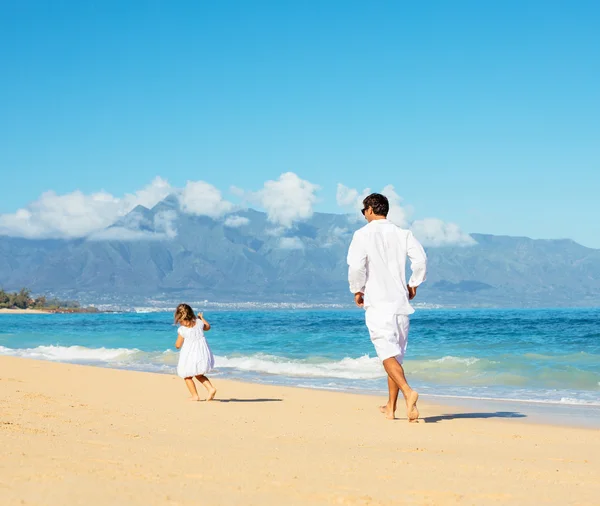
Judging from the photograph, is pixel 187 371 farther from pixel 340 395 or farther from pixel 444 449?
pixel 444 449

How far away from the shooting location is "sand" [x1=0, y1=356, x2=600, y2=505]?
3885mm

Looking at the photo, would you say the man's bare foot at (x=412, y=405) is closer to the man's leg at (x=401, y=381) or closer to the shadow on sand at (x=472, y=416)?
the man's leg at (x=401, y=381)

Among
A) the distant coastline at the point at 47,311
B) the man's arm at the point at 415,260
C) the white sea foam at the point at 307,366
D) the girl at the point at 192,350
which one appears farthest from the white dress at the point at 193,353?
the distant coastline at the point at 47,311

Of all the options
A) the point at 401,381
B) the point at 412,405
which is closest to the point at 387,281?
the point at 401,381

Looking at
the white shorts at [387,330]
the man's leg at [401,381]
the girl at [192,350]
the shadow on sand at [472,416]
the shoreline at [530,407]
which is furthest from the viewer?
the girl at [192,350]

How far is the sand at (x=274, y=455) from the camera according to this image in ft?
12.7

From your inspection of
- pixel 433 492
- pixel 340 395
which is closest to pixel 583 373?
pixel 340 395

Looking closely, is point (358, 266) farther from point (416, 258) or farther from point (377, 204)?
point (377, 204)

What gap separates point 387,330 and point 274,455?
237cm

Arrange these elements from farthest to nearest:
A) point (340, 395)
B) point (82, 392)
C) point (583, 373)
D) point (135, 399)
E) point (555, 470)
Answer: point (583, 373)
point (340, 395)
point (82, 392)
point (135, 399)
point (555, 470)

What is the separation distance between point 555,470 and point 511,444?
1.51m

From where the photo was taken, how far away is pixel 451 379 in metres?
15.6

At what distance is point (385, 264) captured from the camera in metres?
7.27

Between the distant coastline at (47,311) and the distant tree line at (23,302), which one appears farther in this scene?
the distant tree line at (23,302)
